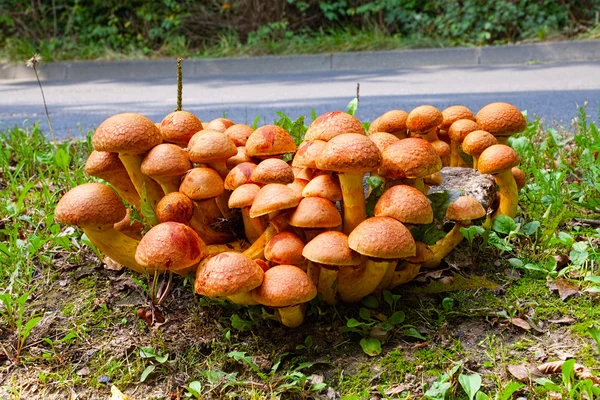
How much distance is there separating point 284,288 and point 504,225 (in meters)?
1.35

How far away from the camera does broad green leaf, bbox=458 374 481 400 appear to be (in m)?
2.03

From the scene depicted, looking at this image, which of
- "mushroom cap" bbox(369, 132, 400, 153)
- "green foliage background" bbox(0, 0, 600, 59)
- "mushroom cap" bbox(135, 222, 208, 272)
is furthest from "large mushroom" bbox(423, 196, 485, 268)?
"green foliage background" bbox(0, 0, 600, 59)

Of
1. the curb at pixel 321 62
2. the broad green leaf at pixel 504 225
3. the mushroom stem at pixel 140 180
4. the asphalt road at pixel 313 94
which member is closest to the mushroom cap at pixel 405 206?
the broad green leaf at pixel 504 225

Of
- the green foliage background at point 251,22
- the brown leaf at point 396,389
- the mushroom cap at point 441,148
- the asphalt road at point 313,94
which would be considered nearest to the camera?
the brown leaf at point 396,389

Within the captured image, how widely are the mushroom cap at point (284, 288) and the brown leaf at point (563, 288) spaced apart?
4.06 ft

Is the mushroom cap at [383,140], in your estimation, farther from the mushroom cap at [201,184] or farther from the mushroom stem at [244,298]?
the mushroom stem at [244,298]

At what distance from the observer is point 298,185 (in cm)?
239

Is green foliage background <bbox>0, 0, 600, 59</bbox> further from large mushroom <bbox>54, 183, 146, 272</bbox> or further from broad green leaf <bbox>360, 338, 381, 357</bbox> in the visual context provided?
broad green leaf <bbox>360, 338, 381, 357</bbox>

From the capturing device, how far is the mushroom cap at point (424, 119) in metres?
2.76

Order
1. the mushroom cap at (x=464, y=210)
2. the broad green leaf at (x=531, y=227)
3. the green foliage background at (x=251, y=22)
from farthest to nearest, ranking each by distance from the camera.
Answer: the green foliage background at (x=251, y=22)
the broad green leaf at (x=531, y=227)
the mushroom cap at (x=464, y=210)

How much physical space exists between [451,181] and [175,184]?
4.95ft

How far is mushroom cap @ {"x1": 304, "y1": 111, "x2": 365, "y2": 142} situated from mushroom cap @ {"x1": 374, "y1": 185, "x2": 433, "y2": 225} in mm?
351

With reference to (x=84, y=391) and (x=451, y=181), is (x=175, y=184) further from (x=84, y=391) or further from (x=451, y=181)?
(x=451, y=181)

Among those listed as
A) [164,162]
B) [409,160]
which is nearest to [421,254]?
[409,160]
